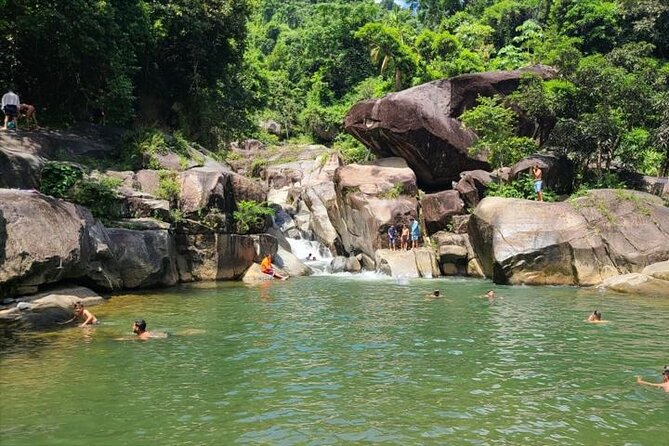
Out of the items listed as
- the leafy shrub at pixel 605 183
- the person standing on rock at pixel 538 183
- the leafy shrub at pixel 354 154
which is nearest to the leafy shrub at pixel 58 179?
the person standing on rock at pixel 538 183

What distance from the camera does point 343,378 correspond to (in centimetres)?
862

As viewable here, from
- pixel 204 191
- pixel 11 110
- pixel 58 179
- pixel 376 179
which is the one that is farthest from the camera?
pixel 376 179

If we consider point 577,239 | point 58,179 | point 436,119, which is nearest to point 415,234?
point 436,119

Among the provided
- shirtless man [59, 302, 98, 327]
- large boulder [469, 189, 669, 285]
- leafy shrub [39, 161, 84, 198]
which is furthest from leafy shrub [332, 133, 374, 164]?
shirtless man [59, 302, 98, 327]

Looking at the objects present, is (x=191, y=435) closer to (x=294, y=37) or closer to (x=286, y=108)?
(x=286, y=108)

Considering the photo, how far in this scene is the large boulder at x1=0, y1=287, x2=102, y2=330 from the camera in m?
12.2

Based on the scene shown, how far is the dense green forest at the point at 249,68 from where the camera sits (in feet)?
75.7

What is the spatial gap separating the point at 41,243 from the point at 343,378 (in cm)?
946

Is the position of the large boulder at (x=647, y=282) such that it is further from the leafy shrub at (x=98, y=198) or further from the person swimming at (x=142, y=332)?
the leafy shrub at (x=98, y=198)

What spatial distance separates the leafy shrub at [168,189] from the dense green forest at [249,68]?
490cm

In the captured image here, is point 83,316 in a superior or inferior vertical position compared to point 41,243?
inferior

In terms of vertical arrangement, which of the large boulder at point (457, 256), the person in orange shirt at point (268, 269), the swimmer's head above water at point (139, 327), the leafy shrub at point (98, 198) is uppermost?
the leafy shrub at point (98, 198)

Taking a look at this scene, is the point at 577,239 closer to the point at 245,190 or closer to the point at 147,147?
the point at 245,190

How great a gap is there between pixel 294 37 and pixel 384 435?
6579 centimetres
